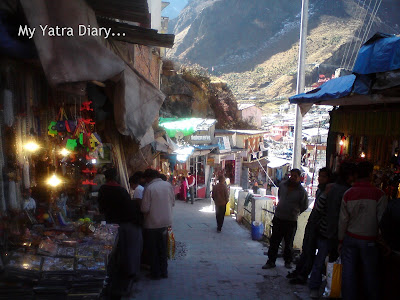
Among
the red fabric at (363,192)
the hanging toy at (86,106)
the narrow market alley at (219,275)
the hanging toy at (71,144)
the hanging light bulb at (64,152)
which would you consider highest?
the hanging toy at (86,106)

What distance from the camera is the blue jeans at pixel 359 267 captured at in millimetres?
4012

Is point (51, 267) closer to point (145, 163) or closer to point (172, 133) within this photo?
point (145, 163)

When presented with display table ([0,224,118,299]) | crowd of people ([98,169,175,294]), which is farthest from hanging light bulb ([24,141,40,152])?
crowd of people ([98,169,175,294])

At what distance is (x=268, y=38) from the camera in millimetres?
94562

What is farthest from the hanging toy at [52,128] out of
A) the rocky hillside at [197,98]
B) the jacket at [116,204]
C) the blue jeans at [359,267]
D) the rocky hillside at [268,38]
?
the rocky hillside at [268,38]

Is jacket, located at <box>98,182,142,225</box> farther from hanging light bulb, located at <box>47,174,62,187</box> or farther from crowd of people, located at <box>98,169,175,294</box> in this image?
hanging light bulb, located at <box>47,174,62,187</box>


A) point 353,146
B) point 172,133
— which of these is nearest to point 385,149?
point 353,146

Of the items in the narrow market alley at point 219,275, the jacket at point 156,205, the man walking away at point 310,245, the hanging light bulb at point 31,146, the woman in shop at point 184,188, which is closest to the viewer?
the hanging light bulb at point 31,146

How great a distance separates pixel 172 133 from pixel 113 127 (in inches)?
408

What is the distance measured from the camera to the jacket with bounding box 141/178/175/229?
545 centimetres

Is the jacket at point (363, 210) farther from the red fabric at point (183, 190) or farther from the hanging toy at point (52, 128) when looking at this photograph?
the red fabric at point (183, 190)

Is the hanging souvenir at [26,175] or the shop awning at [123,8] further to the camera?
the hanging souvenir at [26,175]

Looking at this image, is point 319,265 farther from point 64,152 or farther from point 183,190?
point 183,190

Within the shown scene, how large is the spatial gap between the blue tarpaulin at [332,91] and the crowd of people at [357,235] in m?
1.16
